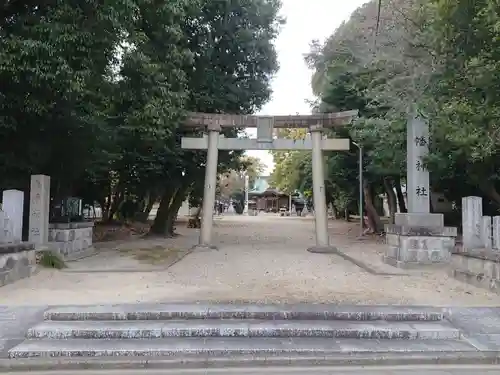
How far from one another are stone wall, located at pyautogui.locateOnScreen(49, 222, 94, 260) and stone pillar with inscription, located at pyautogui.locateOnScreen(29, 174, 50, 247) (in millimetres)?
489

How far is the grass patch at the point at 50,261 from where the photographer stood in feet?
36.4

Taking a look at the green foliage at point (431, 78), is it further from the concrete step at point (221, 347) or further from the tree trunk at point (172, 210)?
the tree trunk at point (172, 210)

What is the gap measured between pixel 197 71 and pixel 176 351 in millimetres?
13009

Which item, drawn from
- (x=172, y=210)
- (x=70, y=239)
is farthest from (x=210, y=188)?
(x=172, y=210)

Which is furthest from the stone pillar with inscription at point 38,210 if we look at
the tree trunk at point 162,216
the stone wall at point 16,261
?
the tree trunk at point 162,216

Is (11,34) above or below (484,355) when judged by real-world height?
above

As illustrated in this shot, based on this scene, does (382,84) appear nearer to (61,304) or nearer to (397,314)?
(397,314)

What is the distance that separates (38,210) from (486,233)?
10.2m

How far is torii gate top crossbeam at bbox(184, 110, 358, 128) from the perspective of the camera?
16.7 metres

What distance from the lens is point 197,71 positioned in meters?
17.0

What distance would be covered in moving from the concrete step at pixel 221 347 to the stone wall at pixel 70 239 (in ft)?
24.0

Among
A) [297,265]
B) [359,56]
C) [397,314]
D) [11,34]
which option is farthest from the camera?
[359,56]

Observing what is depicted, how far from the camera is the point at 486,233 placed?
9.65 meters

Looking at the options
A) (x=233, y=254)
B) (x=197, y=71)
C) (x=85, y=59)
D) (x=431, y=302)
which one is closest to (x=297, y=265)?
(x=233, y=254)
